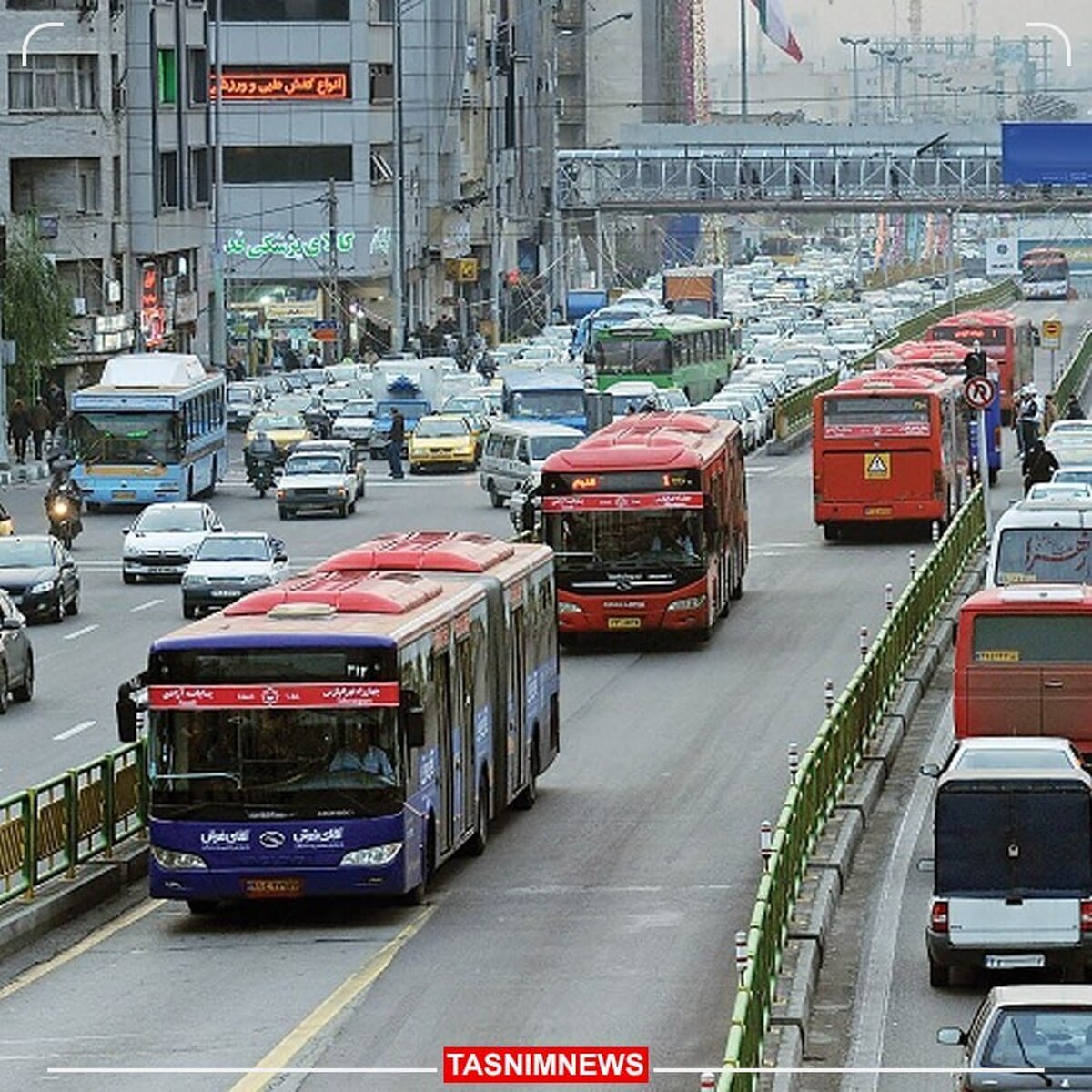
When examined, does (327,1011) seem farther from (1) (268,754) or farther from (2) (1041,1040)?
(2) (1041,1040)

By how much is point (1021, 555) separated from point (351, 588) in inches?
515

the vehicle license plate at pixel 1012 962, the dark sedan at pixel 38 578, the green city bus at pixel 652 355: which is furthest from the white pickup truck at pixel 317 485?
the vehicle license plate at pixel 1012 962

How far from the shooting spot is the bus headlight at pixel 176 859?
25438 millimetres

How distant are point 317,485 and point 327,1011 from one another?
47.7m

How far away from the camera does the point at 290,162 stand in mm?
141500

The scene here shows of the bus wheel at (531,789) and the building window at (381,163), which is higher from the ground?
the building window at (381,163)

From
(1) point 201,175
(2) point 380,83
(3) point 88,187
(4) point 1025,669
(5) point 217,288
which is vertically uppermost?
(2) point 380,83

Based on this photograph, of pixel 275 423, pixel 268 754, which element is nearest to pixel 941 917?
pixel 268 754

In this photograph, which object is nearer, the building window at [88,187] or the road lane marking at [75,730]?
the road lane marking at [75,730]

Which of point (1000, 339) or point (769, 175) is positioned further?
point (769, 175)

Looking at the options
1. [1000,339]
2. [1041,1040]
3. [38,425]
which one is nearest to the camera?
[1041,1040]

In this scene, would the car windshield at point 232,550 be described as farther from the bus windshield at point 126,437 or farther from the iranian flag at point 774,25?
the iranian flag at point 774,25

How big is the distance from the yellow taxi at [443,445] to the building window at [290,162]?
2282 inches

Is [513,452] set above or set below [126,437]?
below
